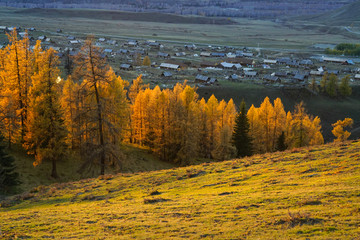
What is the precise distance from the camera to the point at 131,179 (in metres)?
24.7

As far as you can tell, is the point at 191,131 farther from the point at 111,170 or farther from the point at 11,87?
the point at 11,87

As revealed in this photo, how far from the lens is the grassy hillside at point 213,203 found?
1196 cm

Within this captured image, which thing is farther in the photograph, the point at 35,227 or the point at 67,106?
the point at 67,106

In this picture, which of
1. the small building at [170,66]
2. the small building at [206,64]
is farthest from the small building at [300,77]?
the small building at [170,66]

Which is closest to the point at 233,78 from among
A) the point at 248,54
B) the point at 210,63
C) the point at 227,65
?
the point at 227,65

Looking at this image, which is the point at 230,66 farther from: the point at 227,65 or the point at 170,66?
the point at 170,66

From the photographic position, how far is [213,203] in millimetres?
15789

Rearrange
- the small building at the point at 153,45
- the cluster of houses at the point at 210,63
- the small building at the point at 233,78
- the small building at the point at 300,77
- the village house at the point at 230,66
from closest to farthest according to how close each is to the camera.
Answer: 1. the small building at the point at 233,78
2. the small building at the point at 300,77
3. the cluster of houses at the point at 210,63
4. the village house at the point at 230,66
5. the small building at the point at 153,45

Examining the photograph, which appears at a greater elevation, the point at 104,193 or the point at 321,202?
the point at 321,202

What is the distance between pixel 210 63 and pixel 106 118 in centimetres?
11560

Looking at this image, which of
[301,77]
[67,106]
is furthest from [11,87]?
[301,77]

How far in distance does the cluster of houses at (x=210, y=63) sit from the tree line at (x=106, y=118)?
176 feet

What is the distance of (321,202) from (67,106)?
102 ft

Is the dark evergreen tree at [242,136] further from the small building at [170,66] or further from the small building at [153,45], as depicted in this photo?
the small building at [153,45]
